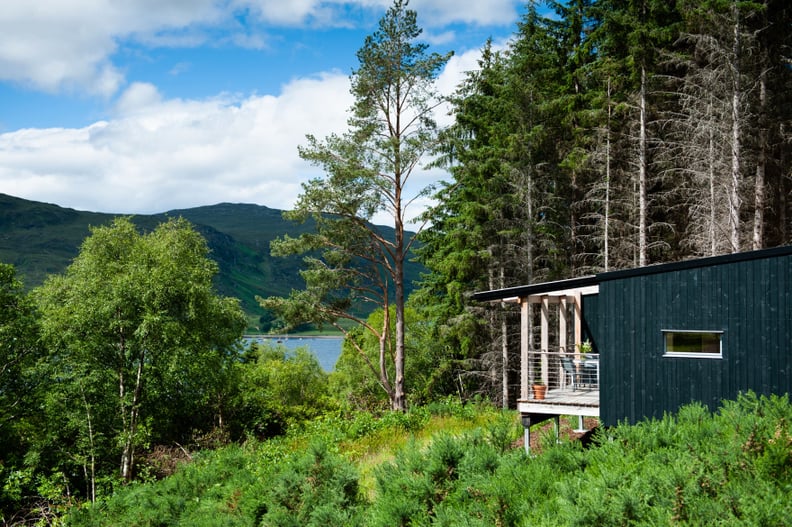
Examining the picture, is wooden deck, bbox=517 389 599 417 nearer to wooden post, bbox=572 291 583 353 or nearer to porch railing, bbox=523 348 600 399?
porch railing, bbox=523 348 600 399

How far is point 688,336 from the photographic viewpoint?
10.4m

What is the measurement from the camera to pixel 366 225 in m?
21.1

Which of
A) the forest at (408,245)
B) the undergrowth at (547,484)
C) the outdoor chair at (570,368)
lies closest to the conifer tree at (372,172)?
the forest at (408,245)

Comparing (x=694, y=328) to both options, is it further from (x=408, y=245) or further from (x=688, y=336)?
(x=408, y=245)

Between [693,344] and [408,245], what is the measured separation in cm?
1194

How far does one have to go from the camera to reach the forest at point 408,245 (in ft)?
55.4

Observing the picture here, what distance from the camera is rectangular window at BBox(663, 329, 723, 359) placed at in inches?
400

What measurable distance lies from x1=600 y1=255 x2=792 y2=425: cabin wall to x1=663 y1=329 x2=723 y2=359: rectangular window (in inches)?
3.4

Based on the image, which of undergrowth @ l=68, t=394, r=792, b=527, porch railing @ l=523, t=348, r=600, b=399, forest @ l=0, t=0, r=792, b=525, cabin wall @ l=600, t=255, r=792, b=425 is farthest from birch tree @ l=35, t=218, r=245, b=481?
cabin wall @ l=600, t=255, r=792, b=425

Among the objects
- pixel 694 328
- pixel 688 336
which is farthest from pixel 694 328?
pixel 688 336

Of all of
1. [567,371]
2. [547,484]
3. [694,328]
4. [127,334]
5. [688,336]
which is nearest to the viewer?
[547,484]

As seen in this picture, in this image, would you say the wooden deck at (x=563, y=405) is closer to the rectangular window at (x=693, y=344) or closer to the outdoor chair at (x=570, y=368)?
the outdoor chair at (x=570, y=368)

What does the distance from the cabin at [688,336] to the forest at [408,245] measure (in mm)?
2820

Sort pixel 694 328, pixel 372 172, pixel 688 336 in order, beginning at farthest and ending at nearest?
pixel 372 172, pixel 688 336, pixel 694 328
